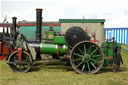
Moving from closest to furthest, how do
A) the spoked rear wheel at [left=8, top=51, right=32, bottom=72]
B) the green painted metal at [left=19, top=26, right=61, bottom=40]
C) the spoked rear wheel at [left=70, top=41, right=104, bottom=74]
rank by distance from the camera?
1. the spoked rear wheel at [left=70, top=41, right=104, bottom=74]
2. the spoked rear wheel at [left=8, top=51, right=32, bottom=72]
3. the green painted metal at [left=19, top=26, right=61, bottom=40]

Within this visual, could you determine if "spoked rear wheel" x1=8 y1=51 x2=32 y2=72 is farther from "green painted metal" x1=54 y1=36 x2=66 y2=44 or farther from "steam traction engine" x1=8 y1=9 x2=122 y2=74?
"green painted metal" x1=54 y1=36 x2=66 y2=44

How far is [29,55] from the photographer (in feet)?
19.0

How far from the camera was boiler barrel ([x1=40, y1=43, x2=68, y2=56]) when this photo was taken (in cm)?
594

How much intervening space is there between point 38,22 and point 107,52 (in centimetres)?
264

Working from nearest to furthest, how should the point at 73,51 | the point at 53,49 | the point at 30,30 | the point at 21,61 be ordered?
the point at 73,51 → the point at 21,61 → the point at 53,49 → the point at 30,30

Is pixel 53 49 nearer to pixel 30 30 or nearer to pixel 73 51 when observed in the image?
pixel 73 51

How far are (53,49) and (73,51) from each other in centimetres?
81

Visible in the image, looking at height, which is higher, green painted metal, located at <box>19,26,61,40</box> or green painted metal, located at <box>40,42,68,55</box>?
green painted metal, located at <box>19,26,61,40</box>

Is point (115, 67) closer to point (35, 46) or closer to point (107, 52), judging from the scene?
point (107, 52)

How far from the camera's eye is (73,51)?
5535 millimetres

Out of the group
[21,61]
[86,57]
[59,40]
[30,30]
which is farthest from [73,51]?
[30,30]

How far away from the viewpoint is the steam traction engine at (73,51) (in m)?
5.57

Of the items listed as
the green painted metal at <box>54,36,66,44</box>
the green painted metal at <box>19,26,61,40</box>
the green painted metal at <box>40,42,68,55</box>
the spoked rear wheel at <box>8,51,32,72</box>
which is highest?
the green painted metal at <box>19,26,61,40</box>

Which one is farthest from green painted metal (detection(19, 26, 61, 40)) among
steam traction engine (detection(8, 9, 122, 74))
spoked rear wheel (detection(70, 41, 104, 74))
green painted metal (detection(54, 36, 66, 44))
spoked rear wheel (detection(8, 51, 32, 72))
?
spoked rear wheel (detection(70, 41, 104, 74))
